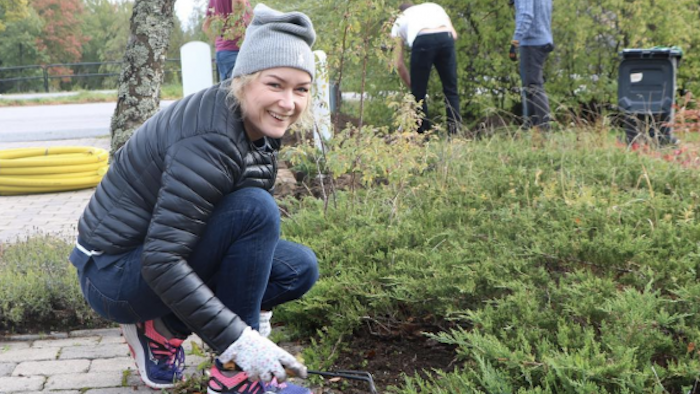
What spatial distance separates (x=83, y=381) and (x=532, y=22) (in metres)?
5.66

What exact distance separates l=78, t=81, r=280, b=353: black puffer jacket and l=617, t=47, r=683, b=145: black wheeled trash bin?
231 inches

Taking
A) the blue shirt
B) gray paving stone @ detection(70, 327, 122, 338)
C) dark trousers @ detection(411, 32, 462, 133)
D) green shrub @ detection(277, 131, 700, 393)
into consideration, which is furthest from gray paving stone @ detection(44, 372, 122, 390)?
the blue shirt

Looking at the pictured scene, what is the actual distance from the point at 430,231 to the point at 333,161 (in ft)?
2.40

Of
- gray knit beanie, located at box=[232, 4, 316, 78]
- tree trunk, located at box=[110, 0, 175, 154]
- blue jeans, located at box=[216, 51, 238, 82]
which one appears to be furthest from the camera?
blue jeans, located at box=[216, 51, 238, 82]

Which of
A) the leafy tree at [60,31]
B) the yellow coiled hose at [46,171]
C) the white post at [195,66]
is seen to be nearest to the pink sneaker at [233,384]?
the yellow coiled hose at [46,171]

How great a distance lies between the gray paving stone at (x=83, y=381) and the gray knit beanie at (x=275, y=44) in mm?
1324

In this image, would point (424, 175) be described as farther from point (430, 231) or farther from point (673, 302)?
point (673, 302)

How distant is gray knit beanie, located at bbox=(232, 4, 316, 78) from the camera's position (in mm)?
2439

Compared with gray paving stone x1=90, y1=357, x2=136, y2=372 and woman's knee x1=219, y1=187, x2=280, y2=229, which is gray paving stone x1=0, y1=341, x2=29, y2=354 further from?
woman's knee x1=219, y1=187, x2=280, y2=229

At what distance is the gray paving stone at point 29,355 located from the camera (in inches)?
125

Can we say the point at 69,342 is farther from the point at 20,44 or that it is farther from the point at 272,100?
the point at 20,44

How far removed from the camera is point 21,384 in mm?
2922

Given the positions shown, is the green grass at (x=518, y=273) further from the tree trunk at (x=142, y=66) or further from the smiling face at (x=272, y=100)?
the tree trunk at (x=142, y=66)

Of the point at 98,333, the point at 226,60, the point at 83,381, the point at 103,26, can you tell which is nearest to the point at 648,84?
the point at 226,60
